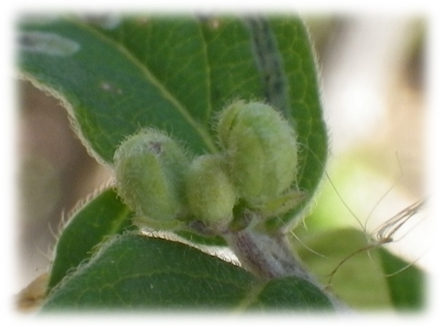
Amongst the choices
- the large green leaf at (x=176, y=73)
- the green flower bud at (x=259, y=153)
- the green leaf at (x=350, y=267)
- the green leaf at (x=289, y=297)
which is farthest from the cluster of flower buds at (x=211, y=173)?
the green leaf at (x=350, y=267)

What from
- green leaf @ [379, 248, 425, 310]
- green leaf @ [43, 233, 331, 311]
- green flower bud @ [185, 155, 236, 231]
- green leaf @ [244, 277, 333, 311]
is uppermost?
green flower bud @ [185, 155, 236, 231]

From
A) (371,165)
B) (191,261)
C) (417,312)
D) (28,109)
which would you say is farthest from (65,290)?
(28,109)

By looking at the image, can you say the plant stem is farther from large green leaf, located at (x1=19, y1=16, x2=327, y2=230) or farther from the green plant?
large green leaf, located at (x1=19, y1=16, x2=327, y2=230)

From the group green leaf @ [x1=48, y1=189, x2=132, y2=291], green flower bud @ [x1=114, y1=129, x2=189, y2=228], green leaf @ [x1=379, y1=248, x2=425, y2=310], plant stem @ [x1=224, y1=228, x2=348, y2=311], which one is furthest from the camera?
green leaf @ [x1=379, y1=248, x2=425, y2=310]

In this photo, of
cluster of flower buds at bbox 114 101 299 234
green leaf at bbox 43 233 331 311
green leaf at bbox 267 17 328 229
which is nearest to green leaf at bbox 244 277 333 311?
green leaf at bbox 43 233 331 311

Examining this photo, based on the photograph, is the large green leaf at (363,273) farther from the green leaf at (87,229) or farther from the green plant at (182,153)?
the green leaf at (87,229)

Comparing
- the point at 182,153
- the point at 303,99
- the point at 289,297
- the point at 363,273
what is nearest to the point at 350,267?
the point at 363,273

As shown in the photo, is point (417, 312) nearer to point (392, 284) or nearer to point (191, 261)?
point (392, 284)
